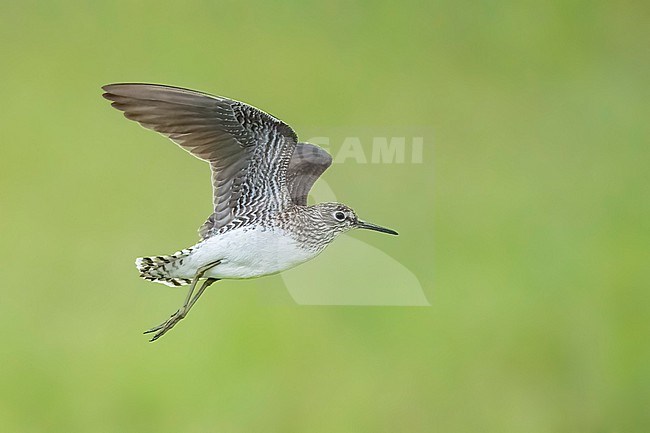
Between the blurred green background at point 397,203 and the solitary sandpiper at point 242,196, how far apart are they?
0.46 m

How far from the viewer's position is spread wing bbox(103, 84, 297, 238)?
0.98m

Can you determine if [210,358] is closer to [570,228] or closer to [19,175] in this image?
[19,175]

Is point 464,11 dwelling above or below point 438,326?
above

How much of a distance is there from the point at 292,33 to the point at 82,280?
64 centimetres

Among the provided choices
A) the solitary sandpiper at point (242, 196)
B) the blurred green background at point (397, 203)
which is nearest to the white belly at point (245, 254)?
the solitary sandpiper at point (242, 196)

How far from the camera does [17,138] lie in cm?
167

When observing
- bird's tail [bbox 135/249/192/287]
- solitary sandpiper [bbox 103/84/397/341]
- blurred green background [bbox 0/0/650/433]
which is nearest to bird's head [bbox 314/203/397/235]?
solitary sandpiper [bbox 103/84/397/341]

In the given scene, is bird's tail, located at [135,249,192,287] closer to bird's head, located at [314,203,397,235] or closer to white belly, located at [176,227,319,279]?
white belly, located at [176,227,319,279]

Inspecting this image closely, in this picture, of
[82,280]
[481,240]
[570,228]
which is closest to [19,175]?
[82,280]

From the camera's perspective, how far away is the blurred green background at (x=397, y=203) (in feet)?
5.32

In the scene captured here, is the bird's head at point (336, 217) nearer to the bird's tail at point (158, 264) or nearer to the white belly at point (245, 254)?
the white belly at point (245, 254)

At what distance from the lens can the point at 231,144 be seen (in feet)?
3.44

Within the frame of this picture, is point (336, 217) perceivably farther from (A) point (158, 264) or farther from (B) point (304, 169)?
(A) point (158, 264)

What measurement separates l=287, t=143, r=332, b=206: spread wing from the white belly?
0.08 meters
